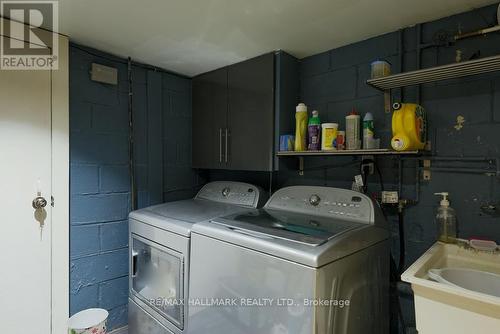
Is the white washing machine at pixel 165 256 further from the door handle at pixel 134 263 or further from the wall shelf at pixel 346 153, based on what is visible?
the wall shelf at pixel 346 153

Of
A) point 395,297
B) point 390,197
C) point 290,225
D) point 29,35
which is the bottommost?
point 395,297

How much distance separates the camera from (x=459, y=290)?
922 mm

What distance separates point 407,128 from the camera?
4.27 feet

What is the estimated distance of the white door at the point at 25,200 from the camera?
1.53 metres

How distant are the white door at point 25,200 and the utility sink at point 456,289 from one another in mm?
1980

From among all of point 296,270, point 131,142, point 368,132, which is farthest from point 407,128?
point 131,142

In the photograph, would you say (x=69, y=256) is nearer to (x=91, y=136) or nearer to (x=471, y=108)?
(x=91, y=136)

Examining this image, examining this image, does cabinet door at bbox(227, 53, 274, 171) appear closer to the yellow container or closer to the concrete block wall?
the concrete block wall

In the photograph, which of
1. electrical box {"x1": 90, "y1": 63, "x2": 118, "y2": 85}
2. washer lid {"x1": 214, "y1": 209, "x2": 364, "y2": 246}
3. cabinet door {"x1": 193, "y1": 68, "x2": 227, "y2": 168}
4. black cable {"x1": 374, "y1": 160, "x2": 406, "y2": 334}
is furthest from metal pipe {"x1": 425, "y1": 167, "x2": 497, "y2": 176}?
electrical box {"x1": 90, "y1": 63, "x2": 118, "y2": 85}

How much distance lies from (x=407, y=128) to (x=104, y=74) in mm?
1946

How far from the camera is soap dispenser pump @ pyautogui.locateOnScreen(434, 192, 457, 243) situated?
1.37 meters

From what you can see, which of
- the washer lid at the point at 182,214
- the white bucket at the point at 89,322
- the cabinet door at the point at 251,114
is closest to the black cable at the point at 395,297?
the cabinet door at the point at 251,114

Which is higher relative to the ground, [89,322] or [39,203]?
[39,203]

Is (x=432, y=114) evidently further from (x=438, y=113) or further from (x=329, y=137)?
(x=329, y=137)
